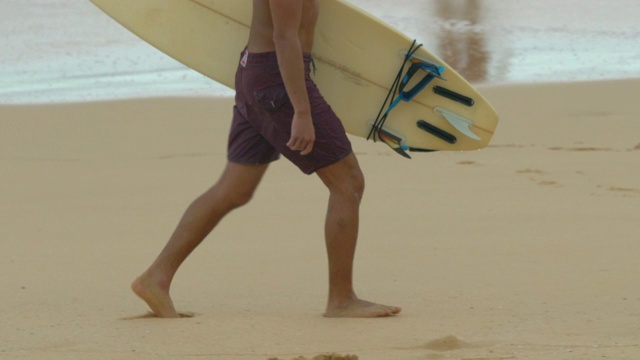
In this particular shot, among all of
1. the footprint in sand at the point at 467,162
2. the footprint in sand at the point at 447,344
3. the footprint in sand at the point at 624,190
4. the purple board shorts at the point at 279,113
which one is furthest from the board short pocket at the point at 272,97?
the footprint in sand at the point at 467,162

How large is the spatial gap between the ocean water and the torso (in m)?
5.90

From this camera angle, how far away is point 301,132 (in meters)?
4.06

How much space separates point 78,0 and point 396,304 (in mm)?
11707

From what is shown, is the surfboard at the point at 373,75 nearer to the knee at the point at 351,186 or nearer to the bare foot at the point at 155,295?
the knee at the point at 351,186

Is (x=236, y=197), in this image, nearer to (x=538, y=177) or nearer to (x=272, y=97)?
(x=272, y=97)

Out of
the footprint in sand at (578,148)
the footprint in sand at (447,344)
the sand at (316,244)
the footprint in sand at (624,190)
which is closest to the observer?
the footprint in sand at (447,344)

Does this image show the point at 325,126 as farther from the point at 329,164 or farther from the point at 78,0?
the point at 78,0

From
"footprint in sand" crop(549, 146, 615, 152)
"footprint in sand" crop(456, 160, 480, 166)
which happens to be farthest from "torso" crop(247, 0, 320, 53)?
"footprint in sand" crop(549, 146, 615, 152)

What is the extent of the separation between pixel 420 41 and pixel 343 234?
350 inches

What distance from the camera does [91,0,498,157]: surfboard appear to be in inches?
191

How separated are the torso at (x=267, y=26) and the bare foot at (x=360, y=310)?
0.95 meters

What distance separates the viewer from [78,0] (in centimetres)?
1551

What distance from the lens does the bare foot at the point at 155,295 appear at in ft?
14.4

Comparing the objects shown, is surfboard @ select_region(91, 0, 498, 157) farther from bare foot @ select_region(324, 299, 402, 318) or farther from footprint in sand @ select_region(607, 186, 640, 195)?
footprint in sand @ select_region(607, 186, 640, 195)
